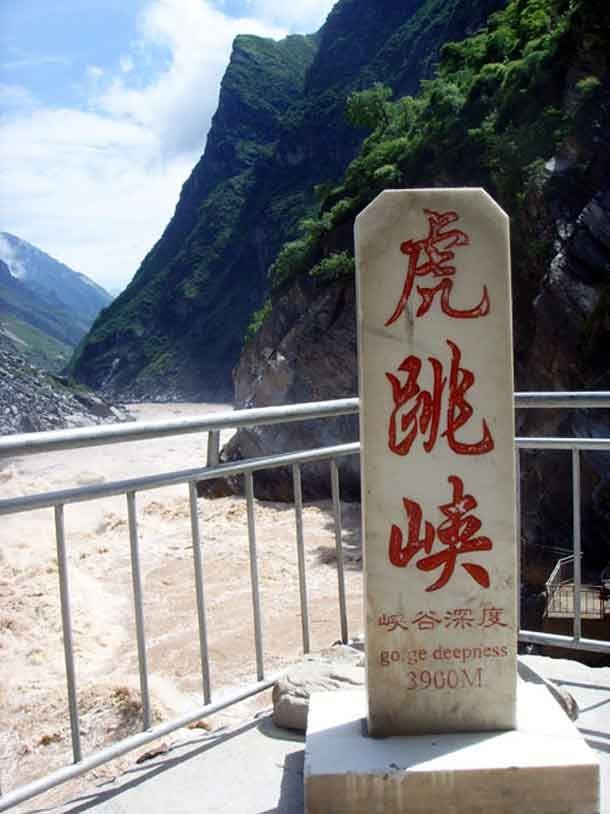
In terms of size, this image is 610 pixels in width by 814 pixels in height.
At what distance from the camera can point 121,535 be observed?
627 inches

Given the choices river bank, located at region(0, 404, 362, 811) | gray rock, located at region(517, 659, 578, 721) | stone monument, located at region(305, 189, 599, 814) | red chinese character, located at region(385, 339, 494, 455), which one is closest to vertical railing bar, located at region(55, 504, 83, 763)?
stone monument, located at region(305, 189, 599, 814)

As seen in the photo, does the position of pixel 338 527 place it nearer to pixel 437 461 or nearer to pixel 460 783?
pixel 437 461

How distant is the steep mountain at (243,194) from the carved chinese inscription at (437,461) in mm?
51468

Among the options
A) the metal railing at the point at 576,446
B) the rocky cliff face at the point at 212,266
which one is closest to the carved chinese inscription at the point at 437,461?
the metal railing at the point at 576,446

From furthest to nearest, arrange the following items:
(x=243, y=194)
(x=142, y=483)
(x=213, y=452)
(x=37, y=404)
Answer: (x=243, y=194) < (x=37, y=404) < (x=213, y=452) < (x=142, y=483)

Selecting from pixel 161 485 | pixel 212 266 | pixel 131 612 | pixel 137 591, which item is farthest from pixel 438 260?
pixel 212 266

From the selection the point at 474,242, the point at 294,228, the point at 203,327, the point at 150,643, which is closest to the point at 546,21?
the point at 150,643

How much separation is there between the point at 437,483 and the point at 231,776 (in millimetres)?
1278

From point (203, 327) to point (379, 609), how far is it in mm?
74967

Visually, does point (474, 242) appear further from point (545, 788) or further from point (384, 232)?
point (545, 788)

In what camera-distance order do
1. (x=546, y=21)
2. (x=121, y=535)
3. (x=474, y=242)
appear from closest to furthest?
1. (x=474, y=242)
2. (x=121, y=535)
3. (x=546, y=21)

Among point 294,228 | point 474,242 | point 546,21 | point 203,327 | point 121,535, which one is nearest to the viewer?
point 474,242

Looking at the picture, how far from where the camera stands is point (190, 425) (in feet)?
8.61

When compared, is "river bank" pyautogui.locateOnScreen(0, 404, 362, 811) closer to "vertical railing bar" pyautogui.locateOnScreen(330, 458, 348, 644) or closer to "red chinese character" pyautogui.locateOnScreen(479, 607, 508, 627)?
"vertical railing bar" pyautogui.locateOnScreen(330, 458, 348, 644)
